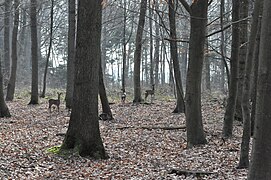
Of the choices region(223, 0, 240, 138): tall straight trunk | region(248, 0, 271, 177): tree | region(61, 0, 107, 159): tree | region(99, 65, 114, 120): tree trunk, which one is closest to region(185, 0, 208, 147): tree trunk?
region(223, 0, 240, 138): tall straight trunk

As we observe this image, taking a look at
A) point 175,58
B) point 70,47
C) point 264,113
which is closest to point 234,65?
point 175,58

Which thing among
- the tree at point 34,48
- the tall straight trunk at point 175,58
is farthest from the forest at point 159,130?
the tree at point 34,48

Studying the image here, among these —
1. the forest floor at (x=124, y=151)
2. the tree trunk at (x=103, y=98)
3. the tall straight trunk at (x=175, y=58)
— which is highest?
the tall straight trunk at (x=175, y=58)

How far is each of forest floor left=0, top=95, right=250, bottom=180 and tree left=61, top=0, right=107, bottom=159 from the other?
0.39 meters

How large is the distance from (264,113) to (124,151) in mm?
5450

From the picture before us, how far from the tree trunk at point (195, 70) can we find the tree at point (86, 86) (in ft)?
7.89

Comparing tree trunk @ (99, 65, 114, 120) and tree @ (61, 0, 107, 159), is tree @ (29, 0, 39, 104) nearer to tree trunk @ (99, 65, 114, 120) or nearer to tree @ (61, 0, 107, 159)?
tree trunk @ (99, 65, 114, 120)

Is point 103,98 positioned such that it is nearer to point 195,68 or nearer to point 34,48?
point 195,68

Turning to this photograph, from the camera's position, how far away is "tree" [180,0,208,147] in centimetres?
912

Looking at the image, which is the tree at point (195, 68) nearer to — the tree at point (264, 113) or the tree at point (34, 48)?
the tree at point (264, 113)

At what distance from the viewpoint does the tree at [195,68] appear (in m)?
9.12

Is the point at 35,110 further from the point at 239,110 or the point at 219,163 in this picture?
the point at 219,163

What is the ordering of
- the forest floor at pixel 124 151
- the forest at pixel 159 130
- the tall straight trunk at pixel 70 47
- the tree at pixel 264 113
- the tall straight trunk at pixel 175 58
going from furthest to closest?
the tall straight trunk at pixel 70 47 < the tall straight trunk at pixel 175 58 < the forest floor at pixel 124 151 < the forest at pixel 159 130 < the tree at pixel 264 113

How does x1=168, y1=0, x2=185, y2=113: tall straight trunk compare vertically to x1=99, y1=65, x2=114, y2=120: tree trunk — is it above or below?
above
